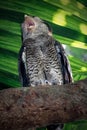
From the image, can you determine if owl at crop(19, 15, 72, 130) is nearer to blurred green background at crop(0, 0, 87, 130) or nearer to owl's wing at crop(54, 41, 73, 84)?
owl's wing at crop(54, 41, 73, 84)

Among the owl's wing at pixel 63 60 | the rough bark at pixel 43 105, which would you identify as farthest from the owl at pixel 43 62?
the rough bark at pixel 43 105

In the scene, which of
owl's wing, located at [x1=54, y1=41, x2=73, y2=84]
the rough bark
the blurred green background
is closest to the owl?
owl's wing, located at [x1=54, y1=41, x2=73, y2=84]

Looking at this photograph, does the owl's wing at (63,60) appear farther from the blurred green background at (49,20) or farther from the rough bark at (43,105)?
the rough bark at (43,105)

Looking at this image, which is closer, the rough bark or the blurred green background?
the rough bark

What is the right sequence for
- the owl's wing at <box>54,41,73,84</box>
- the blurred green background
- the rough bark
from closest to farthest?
the rough bark
the blurred green background
the owl's wing at <box>54,41,73,84</box>

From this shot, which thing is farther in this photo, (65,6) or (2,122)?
(65,6)

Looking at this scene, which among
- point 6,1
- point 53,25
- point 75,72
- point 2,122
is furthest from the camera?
point 75,72

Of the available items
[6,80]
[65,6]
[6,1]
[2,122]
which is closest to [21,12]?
[6,1]

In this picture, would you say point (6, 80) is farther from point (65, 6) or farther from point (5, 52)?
point (65, 6)

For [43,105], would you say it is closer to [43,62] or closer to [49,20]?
[49,20]
